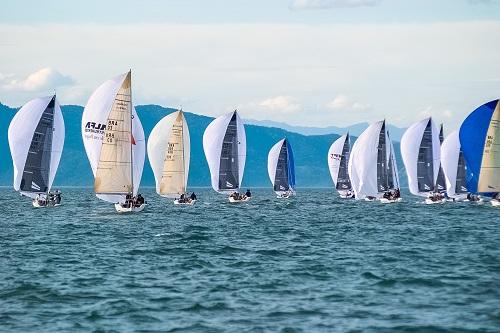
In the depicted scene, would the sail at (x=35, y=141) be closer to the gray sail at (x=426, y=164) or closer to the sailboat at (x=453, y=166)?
the gray sail at (x=426, y=164)

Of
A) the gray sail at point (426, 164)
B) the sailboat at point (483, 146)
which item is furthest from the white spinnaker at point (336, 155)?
the sailboat at point (483, 146)

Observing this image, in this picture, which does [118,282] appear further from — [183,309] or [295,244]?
[295,244]

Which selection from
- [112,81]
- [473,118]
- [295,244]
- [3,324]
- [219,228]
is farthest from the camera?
[473,118]

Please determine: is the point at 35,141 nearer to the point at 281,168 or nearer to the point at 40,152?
the point at 40,152

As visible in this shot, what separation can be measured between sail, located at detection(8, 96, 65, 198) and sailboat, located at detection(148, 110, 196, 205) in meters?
9.84

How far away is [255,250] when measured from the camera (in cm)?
3928

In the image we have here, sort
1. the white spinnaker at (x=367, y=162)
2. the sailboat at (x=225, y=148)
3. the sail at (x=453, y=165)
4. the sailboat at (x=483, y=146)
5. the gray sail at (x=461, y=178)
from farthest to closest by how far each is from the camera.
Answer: the gray sail at (x=461, y=178) < the sail at (x=453, y=165) < the sailboat at (x=225, y=148) < the white spinnaker at (x=367, y=162) < the sailboat at (x=483, y=146)

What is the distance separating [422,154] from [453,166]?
411cm

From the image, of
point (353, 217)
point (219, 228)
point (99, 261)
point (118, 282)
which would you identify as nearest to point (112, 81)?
point (219, 228)

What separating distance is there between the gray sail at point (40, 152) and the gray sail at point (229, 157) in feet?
66.4

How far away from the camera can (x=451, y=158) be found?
283ft

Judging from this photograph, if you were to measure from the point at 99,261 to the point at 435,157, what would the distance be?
178ft

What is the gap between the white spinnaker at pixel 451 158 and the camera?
86.2m

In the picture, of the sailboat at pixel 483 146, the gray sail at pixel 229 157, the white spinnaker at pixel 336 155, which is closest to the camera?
the sailboat at pixel 483 146
